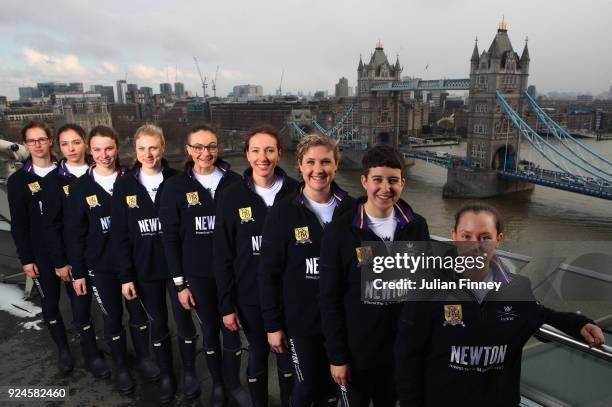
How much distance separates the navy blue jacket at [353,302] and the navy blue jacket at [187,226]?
1.87 feet

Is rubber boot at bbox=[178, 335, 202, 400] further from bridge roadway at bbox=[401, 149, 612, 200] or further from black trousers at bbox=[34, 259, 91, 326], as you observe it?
bridge roadway at bbox=[401, 149, 612, 200]

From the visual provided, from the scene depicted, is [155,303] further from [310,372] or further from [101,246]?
[310,372]

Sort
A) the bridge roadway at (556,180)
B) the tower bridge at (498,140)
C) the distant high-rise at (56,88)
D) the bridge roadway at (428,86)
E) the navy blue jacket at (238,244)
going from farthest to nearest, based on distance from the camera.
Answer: the distant high-rise at (56,88) < the bridge roadway at (428,86) < the tower bridge at (498,140) < the bridge roadway at (556,180) < the navy blue jacket at (238,244)

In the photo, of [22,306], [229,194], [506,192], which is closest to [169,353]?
[229,194]

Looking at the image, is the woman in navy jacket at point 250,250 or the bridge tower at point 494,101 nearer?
the woman in navy jacket at point 250,250

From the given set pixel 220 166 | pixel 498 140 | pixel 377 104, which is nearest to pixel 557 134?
pixel 498 140

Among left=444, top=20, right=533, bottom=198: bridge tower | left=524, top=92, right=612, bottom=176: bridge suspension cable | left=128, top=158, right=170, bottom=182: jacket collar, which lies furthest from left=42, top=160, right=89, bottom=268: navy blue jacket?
left=444, top=20, right=533, bottom=198: bridge tower

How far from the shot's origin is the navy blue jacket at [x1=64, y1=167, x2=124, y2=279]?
182 centimetres

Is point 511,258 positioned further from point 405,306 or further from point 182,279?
point 182,279

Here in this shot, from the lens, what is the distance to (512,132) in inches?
952

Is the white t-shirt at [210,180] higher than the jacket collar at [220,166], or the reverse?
the jacket collar at [220,166]

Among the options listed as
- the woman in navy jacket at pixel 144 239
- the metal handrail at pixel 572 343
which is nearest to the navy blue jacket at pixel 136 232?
the woman in navy jacket at pixel 144 239

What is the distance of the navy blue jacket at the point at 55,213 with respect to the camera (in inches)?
76.5

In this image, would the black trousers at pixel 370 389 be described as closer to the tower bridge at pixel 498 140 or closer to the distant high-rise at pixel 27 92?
the tower bridge at pixel 498 140
